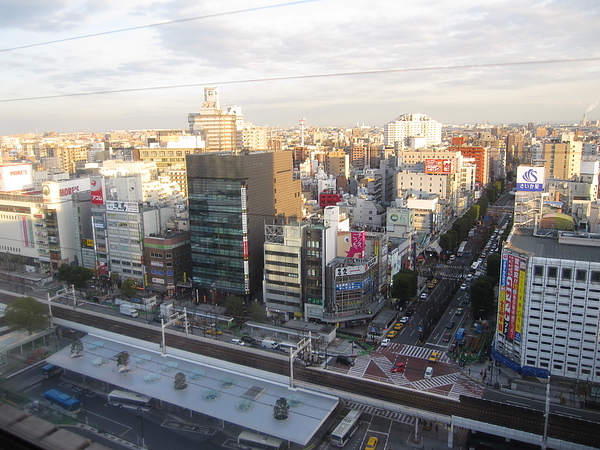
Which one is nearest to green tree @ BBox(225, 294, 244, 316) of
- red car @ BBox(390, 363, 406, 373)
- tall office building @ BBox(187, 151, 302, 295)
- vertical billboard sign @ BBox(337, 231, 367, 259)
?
tall office building @ BBox(187, 151, 302, 295)

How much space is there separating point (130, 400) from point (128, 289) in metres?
7.27

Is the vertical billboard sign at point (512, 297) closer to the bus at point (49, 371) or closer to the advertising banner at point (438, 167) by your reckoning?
the bus at point (49, 371)

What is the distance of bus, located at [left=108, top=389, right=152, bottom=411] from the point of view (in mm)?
4177

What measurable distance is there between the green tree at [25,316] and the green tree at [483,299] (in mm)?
7972

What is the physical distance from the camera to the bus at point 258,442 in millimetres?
4238

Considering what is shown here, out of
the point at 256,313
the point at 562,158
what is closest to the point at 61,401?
the point at 256,313

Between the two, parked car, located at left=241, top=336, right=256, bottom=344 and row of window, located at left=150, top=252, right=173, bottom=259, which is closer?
parked car, located at left=241, top=336, right=256, bottom=344

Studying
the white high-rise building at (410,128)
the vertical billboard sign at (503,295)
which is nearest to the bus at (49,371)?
the vertical billboard sign at (503,295)

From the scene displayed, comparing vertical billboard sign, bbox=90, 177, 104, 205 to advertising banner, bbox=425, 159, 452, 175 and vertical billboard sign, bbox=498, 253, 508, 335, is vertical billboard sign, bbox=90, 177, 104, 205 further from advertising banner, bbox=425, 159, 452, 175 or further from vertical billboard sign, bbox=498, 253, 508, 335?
advertising banner, bbox=425, 159, 452, 175

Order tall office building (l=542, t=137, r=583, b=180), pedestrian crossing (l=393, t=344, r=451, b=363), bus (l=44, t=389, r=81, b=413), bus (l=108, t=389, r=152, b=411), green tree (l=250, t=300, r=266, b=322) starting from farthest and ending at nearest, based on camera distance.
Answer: tall office building (l=542, t=137, r=583, b=180) → green tree (l=250, t=300, r=266, b=322) → pedestrian crossing (l=393, t=344, r=451, b=363) → bus (l=108, t=389, r=152, b=411) → bus (l=44, t=389, r=81, b=413)

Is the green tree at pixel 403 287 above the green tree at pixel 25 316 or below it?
below

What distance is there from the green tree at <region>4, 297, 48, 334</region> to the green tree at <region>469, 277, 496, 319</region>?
314 inches

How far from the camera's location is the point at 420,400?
610 centimetres

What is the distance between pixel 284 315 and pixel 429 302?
3.37 m
